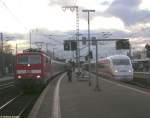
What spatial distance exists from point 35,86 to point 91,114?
15.9 metres

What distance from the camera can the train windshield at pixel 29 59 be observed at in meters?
32.0

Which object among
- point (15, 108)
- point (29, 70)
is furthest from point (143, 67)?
point (15, 108)

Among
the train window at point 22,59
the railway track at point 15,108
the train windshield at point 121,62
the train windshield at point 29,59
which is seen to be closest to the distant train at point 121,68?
the train windshield at point 121,62

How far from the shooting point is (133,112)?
54.4 feet

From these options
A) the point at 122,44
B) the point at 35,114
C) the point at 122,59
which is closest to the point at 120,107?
the point at 35,114

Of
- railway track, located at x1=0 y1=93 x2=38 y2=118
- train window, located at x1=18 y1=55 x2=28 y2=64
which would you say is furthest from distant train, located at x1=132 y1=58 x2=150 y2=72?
railway track, located at x1=0 y1=93 x2=38 y2=118

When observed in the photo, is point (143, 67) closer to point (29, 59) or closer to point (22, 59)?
point (29, 59)

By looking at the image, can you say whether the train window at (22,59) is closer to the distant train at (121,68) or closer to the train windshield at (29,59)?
the train windshield at (29,59)

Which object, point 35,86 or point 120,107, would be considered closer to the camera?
point 120,107

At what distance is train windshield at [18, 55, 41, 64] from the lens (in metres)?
32.0

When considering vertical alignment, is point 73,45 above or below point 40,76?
above

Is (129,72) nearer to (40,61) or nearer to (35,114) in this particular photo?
(40,61)

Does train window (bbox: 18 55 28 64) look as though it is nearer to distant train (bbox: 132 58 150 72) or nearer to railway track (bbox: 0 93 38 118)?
railway track (bbox: 0 93 38 118)

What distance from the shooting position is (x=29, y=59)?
32062 mm
